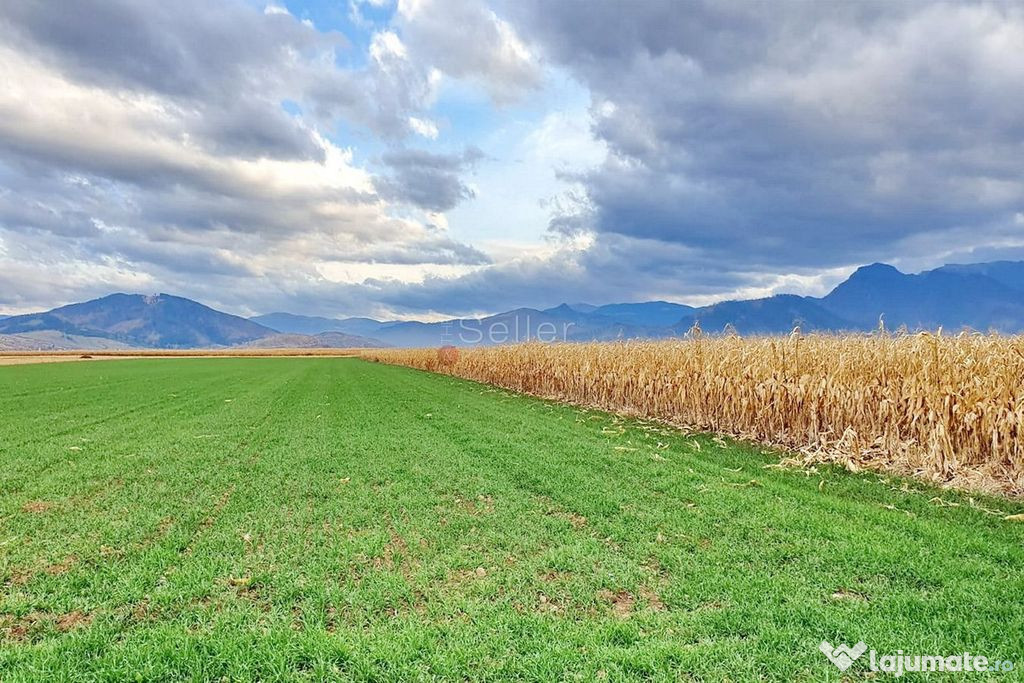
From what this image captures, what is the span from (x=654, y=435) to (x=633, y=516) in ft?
20.4

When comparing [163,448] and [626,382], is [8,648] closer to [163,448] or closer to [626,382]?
[163,448]

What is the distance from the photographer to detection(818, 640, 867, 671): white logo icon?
3.11m

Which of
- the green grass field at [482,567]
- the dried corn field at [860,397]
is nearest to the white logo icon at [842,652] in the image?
the green grass field at [482,567]

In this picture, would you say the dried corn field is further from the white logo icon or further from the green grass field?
the white logo icon

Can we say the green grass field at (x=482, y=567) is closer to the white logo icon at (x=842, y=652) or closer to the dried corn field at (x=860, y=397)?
the white logo icon at (x=842, y=652)

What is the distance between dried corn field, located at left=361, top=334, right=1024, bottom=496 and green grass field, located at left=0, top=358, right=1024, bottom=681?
0.99 m

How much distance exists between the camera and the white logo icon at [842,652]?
3.11 metres

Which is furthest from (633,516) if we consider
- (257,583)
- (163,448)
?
(163,448)

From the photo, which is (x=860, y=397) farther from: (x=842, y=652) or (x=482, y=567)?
(x=482, y=567)

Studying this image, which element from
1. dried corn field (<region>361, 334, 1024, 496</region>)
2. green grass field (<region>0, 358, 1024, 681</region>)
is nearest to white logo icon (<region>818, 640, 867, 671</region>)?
green grass field (<region>0, 358, 1024, 681</region>)

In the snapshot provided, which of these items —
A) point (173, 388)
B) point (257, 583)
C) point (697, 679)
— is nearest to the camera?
point (697, 679)

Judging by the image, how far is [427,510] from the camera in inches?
245

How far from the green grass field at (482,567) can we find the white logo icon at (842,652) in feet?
0.22

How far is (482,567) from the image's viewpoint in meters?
4.59
